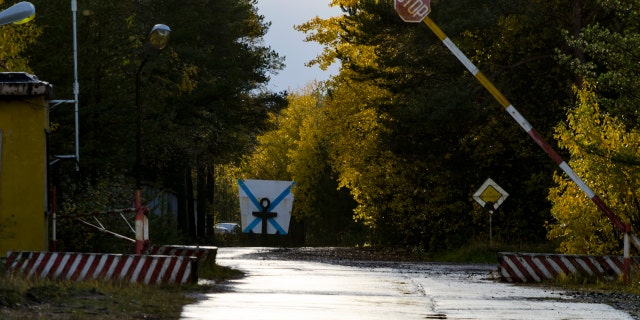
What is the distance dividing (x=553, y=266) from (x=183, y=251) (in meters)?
7.44

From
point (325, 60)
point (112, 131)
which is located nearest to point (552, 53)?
point (325, 60)

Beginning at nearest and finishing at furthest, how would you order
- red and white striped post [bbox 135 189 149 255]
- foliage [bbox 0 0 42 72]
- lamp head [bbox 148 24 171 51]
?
red and white striped post [bbox 135 189 149 255], lamp head [bbox 148 24 171 51], foliage [bbox 0 0 42 72]

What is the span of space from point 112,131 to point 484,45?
17359 mm

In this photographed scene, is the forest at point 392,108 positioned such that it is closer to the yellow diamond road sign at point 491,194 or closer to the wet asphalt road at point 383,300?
the yellow diamond road sign at point 491,194

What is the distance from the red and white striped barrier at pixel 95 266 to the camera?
872 inches

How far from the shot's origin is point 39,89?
2623cm

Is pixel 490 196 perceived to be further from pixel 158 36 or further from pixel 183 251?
pixel 158 36

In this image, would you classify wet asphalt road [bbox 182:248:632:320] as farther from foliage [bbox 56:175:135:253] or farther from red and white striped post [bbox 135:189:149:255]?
foliage [bbox 56:175:135:253]

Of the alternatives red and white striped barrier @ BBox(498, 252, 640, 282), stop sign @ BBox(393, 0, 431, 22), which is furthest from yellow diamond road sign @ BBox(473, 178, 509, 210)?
red and white striped barrier @ BBox(498, 252, 640, 282)

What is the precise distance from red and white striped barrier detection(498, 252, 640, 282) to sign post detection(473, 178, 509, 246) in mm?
18537

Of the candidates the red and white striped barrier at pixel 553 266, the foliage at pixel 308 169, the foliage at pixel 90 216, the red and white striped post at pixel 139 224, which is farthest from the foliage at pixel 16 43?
the foliage at pixel 308 169

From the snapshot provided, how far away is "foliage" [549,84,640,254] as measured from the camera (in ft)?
94.8

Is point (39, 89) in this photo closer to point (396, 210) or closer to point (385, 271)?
point (385, 271)

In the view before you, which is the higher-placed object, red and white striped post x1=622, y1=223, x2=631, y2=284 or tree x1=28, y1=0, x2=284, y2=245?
Answer: tree x1=28, y1=0, x2=284, y2=245
